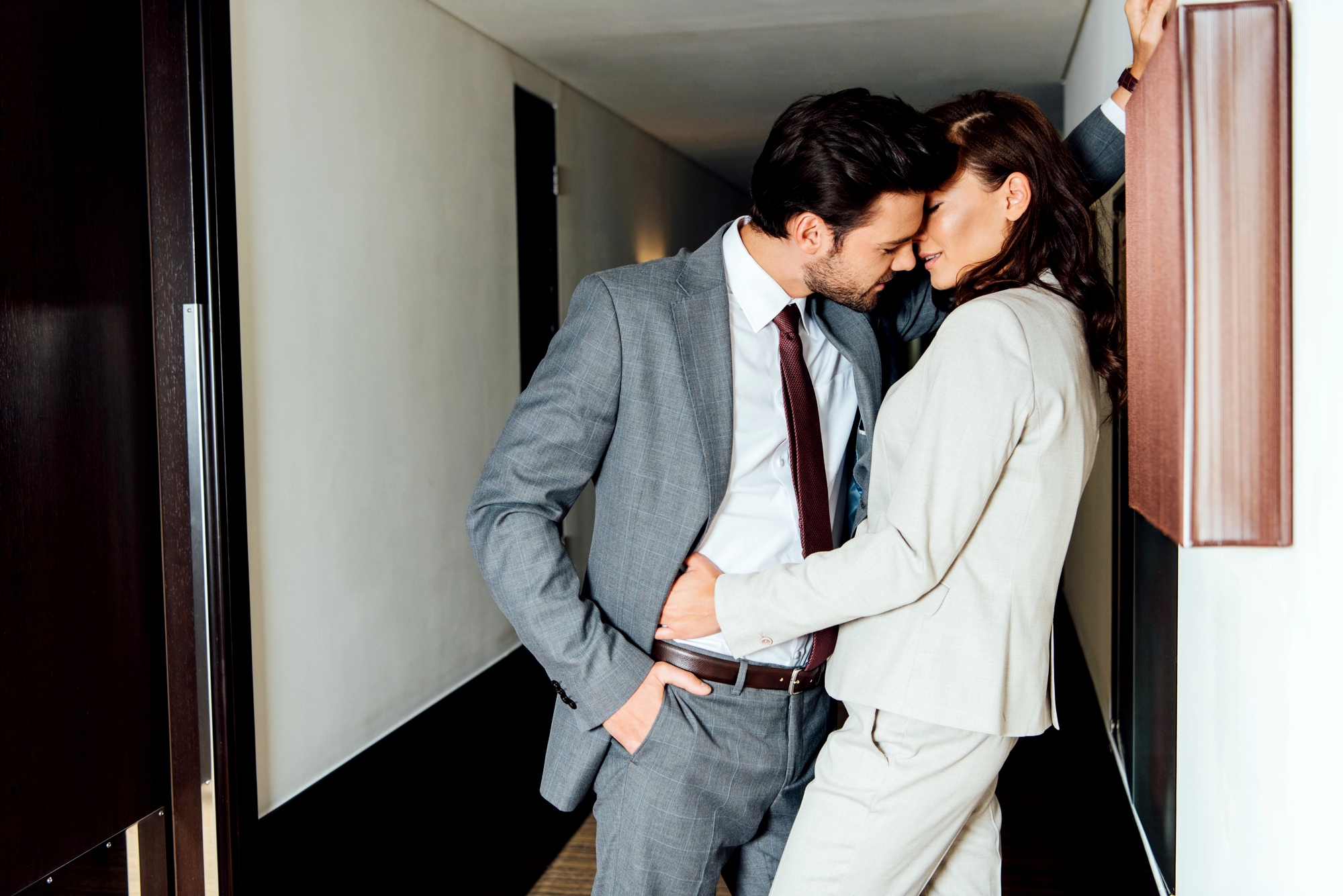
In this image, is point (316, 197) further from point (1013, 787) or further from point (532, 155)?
point (1013, 787)

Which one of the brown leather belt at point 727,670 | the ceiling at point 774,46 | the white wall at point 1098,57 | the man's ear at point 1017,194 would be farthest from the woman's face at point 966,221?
the ceiling at point 774,46

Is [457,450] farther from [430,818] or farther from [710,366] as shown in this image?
[710,366]

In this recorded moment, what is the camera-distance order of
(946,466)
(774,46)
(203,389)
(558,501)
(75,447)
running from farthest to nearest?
(774,46)
(203,389)
(75,447)
(558,501)
(946,466)

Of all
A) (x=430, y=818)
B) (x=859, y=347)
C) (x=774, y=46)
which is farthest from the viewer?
(x=774, y=46)

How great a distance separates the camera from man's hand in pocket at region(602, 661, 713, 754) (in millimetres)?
1447

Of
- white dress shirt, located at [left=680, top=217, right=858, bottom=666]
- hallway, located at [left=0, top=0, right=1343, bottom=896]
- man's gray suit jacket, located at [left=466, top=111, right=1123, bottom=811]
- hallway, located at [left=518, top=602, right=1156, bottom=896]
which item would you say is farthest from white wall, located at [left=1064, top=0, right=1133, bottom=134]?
hallway, located at [left=518, top=602, right=1156, bottom=896]

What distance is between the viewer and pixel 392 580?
3.09 meters

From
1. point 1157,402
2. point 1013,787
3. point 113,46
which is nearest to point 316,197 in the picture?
point 113,46

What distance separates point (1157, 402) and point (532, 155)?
3.85 m

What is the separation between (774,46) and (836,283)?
290cm

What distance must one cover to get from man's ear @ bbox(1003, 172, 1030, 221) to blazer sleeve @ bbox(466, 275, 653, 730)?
22.6 inches

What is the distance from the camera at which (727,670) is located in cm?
146

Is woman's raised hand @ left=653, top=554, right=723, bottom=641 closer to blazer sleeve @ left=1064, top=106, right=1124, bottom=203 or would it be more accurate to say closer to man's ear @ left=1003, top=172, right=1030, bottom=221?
man's ear @ left=1003, top=172, right=1030, bottom=221

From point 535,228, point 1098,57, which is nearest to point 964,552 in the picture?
point 1098,57
